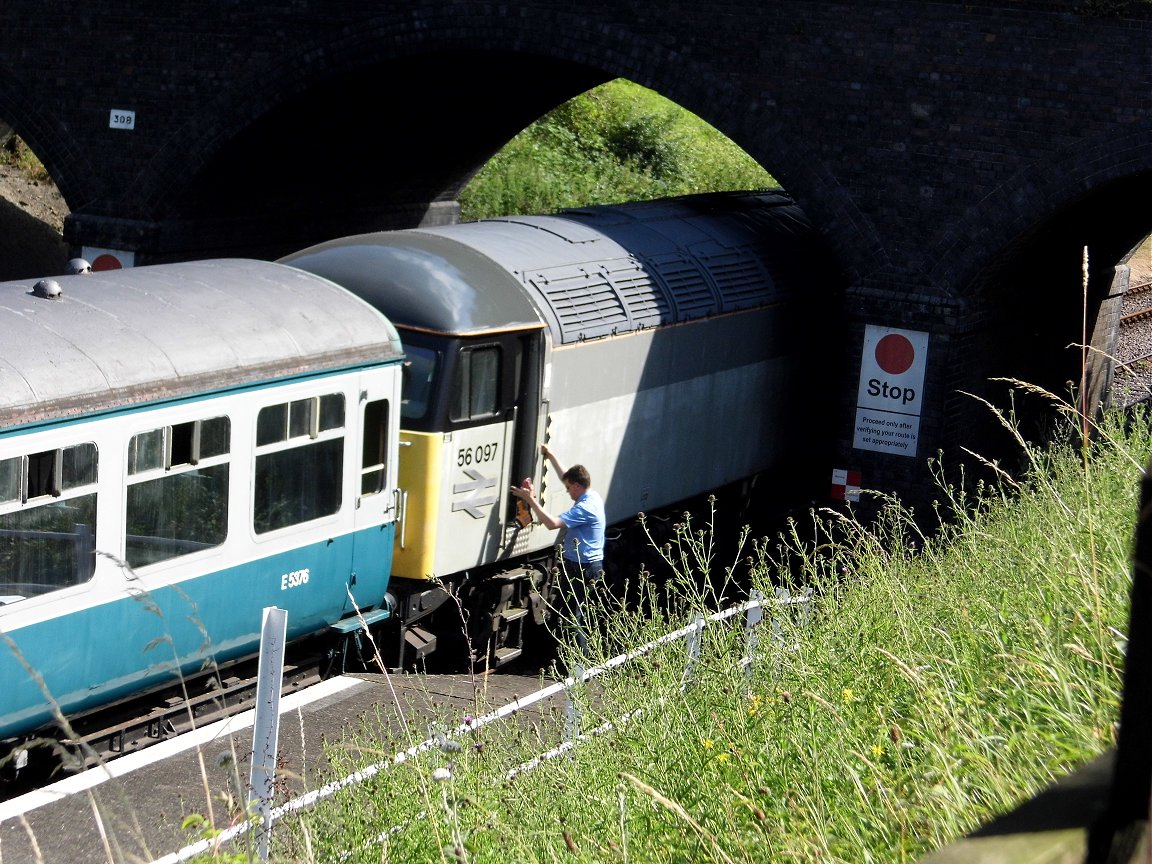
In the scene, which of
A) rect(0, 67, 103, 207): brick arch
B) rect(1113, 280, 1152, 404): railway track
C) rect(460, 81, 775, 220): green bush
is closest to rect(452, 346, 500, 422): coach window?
rect(0, 67, 103, 207): brick arch

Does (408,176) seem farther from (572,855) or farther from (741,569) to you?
(572,855)

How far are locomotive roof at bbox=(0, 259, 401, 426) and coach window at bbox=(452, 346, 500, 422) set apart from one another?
645 millimetres

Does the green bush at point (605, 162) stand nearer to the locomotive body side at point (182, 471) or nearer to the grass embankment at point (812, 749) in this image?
the locomotive body side at point (182, 471)

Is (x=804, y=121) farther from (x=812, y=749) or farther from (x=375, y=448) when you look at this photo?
(x=812, y=749)

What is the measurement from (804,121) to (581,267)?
14.5 feet

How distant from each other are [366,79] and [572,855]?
50.7 feet

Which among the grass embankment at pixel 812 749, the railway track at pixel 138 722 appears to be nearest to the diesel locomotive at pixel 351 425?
the railway track at pixel 138 722

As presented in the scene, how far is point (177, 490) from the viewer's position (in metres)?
8.12

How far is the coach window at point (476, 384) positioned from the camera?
407 inches

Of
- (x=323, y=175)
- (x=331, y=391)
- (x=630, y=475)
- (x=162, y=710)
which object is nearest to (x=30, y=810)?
(x=162, y=710)

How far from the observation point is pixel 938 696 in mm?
4523

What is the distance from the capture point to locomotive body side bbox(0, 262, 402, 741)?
7.29 meters

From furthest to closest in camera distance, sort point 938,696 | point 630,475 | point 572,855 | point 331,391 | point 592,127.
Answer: point 592,127
point 630,475
point 331,391
point 938,696
point 572,855

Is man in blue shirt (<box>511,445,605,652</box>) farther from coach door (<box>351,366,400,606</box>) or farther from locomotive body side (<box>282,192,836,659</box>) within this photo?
coach door (<box>351,366,400,606</box>)
